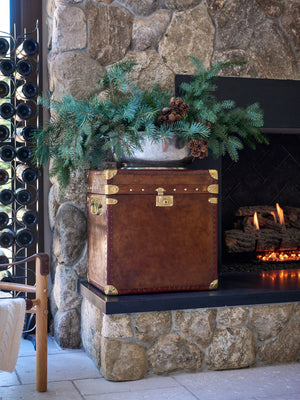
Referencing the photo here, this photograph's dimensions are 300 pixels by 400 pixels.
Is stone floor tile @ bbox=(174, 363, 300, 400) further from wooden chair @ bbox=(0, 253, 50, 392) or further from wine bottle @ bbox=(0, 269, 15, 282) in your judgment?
wine bottle @ bbox=(0, 269, 15, 282)

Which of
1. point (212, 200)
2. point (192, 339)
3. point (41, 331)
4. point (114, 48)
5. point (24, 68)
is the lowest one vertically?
point (192, 339)

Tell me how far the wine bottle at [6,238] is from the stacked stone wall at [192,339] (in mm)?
643

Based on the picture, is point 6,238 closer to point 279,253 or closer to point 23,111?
point 23,111

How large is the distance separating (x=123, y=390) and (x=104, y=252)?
637 mm

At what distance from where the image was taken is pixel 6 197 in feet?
10.5

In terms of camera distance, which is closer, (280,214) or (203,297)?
(203,297)

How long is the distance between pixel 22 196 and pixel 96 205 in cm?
57

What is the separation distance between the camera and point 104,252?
2.75 metres

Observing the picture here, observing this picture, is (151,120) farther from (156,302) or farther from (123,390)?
(123,390)

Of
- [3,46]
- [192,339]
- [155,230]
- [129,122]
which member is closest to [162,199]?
[155,230]

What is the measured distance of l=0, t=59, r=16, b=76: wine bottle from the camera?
3.16m

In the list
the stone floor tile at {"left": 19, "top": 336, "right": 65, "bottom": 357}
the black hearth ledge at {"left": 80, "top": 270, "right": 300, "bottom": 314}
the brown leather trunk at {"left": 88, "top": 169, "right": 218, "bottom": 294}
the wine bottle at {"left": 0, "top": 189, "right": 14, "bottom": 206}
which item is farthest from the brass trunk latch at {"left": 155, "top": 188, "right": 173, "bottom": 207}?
the stone floor tile at {"left": 19, "top": 336, "right": 65, "bottom": 357}

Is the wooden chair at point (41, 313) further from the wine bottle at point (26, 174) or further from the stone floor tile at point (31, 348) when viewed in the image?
the wine bottle at point (26, 174)

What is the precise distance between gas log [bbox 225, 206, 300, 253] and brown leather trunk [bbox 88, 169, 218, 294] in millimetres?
848
